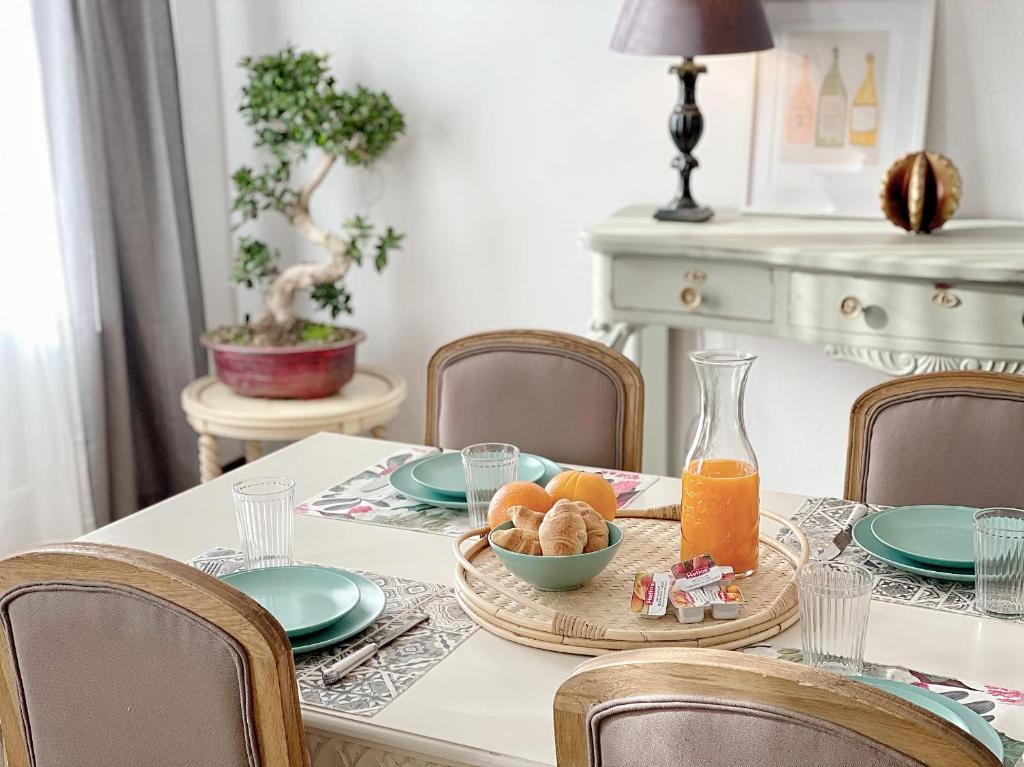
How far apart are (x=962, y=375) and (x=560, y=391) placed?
65 cm

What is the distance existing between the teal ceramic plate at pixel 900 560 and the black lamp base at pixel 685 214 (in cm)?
125

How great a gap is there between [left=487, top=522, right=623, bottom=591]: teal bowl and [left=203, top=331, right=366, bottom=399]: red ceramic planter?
68.8 inches

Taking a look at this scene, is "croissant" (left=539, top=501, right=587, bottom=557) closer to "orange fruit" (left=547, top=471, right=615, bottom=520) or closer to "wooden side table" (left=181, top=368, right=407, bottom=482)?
"orange fruit" (left=547, top=471, right=615, bottom=520)

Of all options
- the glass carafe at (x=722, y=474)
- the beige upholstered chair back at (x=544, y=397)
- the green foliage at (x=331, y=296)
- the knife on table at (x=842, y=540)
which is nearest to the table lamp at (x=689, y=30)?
the beige upholstered chair back at (x=544, y=397)

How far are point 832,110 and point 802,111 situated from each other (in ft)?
0.23

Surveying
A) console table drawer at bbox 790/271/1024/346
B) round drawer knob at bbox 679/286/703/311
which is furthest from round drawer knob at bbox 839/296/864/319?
round drawer knob at bbox 679/286/703/311

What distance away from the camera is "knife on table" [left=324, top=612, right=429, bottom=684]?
125 centimetres

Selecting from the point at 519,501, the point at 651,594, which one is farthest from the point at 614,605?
the point at 519,501

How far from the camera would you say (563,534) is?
1372 mm

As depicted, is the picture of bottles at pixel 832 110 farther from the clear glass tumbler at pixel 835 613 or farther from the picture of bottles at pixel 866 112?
the clear glass tumbler at pixel 835 613

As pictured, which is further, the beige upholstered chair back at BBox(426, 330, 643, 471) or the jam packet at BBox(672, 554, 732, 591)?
the beige upholstered chair back at BBox(426, 330, 643, 471)

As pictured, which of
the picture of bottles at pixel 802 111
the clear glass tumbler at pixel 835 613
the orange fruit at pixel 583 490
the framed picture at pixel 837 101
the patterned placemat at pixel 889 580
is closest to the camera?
the clear glass tumbler at pixel 835 613

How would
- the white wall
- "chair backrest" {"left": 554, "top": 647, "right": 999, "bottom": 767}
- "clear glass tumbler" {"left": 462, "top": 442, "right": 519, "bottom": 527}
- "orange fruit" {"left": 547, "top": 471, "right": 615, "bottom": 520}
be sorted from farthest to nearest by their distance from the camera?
the white wall < "clear glass tumbler" {"left": 462, "top": 442, "right": 519, "bottom": 527} < "orange fruit" {"left": 547, "top": 471, "right": 615, "bottom": 520} < "chair backrest" {"left": 554, "top": 647, "right": 999, "bottom": 767}

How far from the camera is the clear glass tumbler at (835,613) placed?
1197 millimetres
